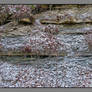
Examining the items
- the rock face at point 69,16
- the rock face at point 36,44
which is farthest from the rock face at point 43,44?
the rock face at point 69,16

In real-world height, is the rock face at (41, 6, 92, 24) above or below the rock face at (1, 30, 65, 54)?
above

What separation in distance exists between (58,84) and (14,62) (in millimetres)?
529

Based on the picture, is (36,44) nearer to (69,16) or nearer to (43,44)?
(43,44)

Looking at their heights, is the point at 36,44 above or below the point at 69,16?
below

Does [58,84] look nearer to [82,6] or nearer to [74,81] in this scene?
[74,81]

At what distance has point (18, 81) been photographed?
9.24 ft

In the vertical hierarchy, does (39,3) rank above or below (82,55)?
above

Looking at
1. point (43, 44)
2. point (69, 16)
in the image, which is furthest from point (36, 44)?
point (69, 16)

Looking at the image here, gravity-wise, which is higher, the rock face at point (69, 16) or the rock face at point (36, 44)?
the rock face at point (69, 16)

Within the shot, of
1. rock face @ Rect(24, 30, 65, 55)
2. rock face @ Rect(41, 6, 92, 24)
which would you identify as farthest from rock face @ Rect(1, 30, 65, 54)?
rock face @ Rect(41, 6, 92, 24)

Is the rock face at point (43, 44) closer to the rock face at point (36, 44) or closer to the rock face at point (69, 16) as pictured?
the rock face at point (36, 44)

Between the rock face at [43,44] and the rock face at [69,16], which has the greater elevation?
the rock face at [69,16]

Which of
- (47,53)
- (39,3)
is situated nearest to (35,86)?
(47,53)

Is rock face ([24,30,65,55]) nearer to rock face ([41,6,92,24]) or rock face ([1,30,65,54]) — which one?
rock face ([1,30,65,54])
